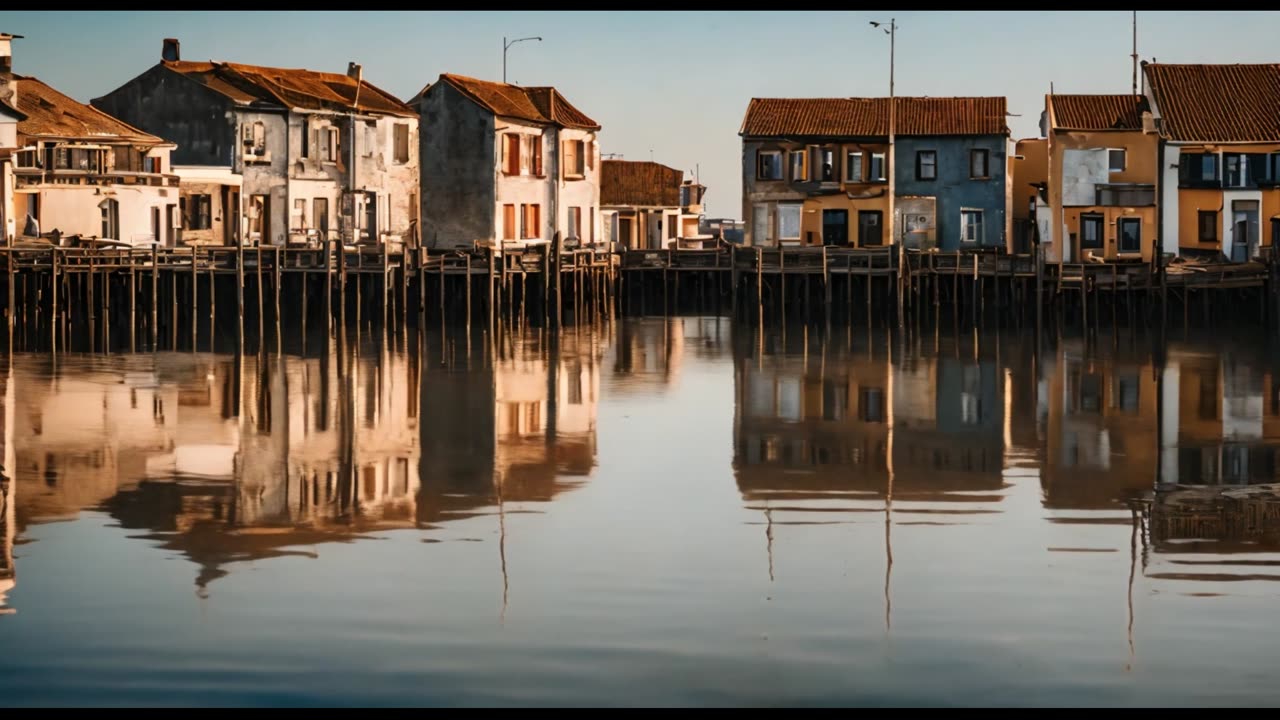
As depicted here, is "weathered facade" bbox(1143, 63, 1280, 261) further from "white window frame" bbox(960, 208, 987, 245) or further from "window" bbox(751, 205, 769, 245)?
"window" bbox(751, 205, 769, 245)

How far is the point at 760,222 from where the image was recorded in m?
76.7

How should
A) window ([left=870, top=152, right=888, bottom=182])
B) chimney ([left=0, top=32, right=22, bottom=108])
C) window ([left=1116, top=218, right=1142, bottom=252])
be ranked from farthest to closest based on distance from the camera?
window ([left=870, top=152, right=888, bottom=182]), window ([left=1116, top=218, right=1142, bottom=252]), chimney ([left=0, top=32, right=22, bottom=108])

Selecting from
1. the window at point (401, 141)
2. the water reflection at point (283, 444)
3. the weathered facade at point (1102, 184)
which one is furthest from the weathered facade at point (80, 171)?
the weathered facade at point (1102, 184)

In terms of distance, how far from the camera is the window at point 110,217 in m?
64.0

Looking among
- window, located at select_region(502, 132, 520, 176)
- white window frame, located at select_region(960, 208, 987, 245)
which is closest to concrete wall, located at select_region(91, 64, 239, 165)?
window, located at select_region(502, 132, 520, 176)

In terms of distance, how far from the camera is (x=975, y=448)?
31062 millimetres

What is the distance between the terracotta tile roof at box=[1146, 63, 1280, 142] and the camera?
68.4 meters

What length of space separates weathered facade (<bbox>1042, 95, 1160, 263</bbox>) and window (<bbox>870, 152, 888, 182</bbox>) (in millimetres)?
6496

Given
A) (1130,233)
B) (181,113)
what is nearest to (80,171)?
(181,113)

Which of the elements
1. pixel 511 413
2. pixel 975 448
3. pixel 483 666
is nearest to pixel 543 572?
pixel 483 666

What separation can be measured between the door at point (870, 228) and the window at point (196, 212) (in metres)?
24.5

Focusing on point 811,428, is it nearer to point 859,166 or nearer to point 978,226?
point 859,166

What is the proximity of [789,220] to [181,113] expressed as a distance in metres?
23.2
